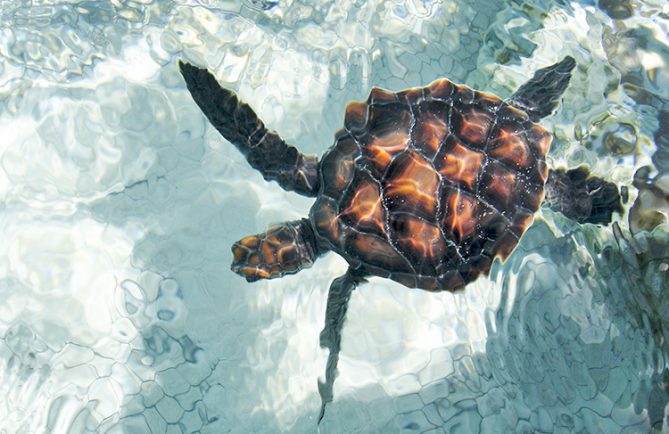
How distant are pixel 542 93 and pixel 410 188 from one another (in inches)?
69.8

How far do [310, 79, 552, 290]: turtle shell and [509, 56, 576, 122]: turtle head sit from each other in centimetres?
46

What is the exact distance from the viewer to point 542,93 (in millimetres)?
4820

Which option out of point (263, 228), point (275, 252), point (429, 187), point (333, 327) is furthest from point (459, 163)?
point (263, 228)

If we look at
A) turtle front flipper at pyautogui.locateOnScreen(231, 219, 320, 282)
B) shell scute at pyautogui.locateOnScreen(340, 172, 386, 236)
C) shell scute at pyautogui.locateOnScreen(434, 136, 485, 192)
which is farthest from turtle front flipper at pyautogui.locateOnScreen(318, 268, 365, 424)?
shell scute at pyautogui.locateOnScreen(434, 136, 485, 192)

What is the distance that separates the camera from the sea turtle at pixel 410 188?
4.01 m

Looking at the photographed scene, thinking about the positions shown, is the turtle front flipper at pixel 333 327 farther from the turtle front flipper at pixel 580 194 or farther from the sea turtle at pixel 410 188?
the turtle front flipper at pixel 580 194

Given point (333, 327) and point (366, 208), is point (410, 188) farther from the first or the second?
point (333, 327)

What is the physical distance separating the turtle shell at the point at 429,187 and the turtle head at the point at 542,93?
465 mm

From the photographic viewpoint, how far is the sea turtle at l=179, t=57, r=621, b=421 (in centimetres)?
401

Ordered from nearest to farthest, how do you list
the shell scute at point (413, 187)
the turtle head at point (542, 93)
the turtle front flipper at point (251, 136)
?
the shell scute at point (413, 187) < the turtle front flipper at point (251, 136) < the turtle head at point (542, 93)

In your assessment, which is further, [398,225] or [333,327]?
[333,327]

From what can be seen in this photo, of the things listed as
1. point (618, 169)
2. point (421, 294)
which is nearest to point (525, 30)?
point (618, 169)

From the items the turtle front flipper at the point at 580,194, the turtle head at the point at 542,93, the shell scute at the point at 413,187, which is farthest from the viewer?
the turtle head at the point at 542,93

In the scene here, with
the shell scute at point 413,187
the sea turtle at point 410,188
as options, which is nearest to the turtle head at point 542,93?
the sea turtle at point 410,188
